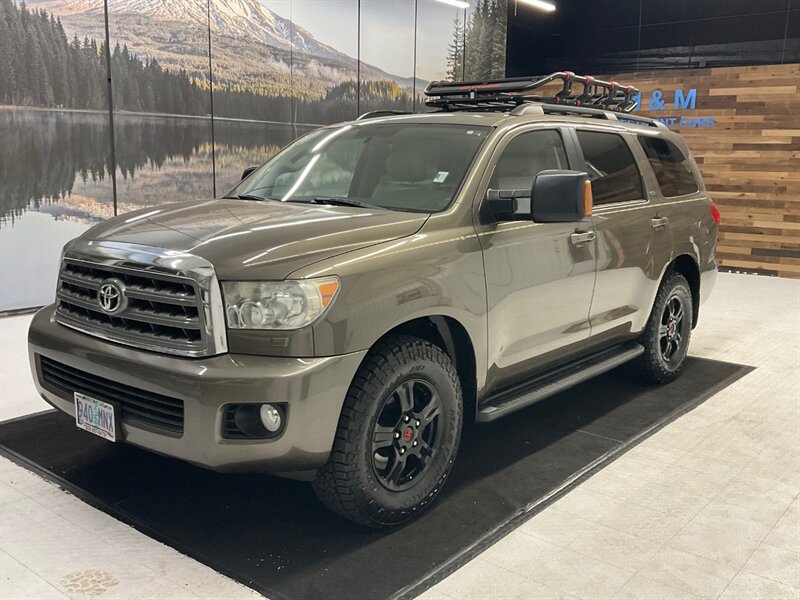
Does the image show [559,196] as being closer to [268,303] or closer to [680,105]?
[268,303]

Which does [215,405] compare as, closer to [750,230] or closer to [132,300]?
[132,300]

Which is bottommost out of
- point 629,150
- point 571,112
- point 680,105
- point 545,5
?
point 629,150

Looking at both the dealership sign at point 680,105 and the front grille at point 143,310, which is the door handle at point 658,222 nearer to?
the front grille at point 143,310

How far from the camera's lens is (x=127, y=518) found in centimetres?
282

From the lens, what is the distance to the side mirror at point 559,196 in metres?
3.00

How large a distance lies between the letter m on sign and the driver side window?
7.59 m

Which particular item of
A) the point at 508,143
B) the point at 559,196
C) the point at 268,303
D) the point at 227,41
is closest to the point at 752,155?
the point at 227,41

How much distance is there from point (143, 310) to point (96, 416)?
45 cm

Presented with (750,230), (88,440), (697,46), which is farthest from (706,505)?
(697,46)

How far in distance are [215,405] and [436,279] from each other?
0.95 m

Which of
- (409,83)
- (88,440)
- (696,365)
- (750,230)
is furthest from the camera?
(409,83)

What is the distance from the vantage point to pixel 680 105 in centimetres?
1041

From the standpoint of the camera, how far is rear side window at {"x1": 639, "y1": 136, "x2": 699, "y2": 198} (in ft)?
14.6

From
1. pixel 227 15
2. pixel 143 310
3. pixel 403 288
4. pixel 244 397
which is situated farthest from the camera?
pixel 227 15
